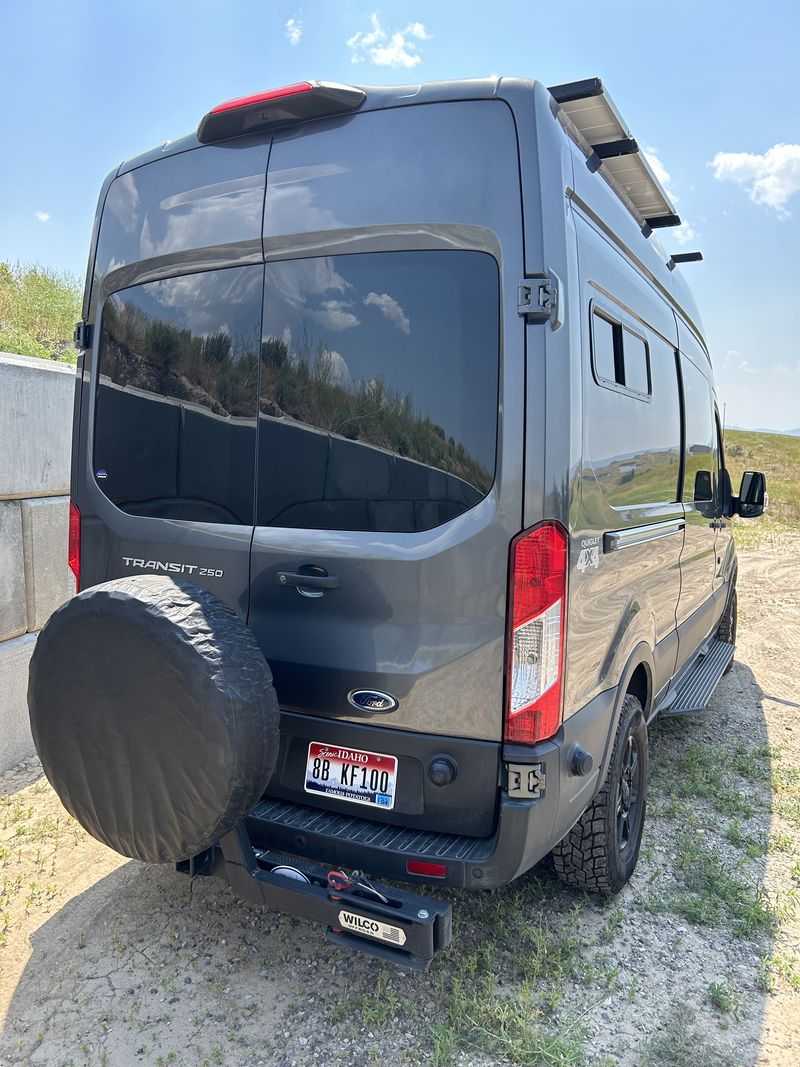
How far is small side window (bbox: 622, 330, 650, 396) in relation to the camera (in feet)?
10.1

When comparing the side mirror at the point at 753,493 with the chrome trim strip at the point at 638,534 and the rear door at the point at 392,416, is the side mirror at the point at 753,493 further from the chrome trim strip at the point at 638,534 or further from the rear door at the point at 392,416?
the rear door at the point at 392,416

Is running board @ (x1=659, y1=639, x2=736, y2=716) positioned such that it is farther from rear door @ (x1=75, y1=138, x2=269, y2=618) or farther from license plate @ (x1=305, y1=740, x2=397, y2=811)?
rear door @ (x1=75, y1=138, x2=269, y2=618)

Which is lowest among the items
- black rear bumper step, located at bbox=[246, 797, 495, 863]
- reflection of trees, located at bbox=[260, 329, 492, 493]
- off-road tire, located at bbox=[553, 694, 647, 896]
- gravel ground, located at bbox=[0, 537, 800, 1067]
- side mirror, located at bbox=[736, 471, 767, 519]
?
gravel ground, located at bbox=[0, 537, 800, 1067]

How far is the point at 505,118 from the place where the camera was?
236 centimetres

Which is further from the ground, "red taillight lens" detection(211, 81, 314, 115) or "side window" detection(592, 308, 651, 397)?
"red taillight lens" detection(211, 81, 314, 115)

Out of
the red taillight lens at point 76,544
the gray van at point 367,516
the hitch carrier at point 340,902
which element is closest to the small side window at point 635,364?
the gray van at point 367,516

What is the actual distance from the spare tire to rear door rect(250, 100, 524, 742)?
0.32 m

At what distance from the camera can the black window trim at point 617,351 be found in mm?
2656

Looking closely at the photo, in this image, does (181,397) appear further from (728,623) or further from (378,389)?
(728,623)

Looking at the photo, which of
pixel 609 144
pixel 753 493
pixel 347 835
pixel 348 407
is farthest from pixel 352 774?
pixel 753 493

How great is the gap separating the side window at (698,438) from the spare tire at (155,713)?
2803 mm

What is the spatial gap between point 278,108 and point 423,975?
117 inches

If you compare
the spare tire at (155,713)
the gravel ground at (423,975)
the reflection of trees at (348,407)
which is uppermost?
the reflection of trees at (348,407)

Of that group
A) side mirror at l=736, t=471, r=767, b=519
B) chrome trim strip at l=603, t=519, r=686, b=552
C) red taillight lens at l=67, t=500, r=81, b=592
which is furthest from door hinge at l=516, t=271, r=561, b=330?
side mirror at l=736, t=471, r=767, b=519
